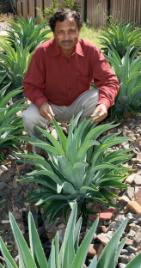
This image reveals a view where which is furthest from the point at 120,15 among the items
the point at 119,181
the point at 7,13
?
the point at 119,181

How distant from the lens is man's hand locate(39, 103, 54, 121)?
4238 mm

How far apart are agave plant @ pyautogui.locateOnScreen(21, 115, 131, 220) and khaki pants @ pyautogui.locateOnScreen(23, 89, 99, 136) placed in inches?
21.8

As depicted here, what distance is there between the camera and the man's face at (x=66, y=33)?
4.31 metres

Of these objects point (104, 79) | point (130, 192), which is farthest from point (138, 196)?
point (104, 79)

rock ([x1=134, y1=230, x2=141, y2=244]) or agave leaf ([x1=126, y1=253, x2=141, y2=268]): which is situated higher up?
agave leaf ([x1=126, y1=253, x2=141, y2=268])

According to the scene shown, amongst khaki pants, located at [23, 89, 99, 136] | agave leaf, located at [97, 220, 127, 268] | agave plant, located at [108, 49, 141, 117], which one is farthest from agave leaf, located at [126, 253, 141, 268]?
agave plant, located at [108, 49, 141, 117]

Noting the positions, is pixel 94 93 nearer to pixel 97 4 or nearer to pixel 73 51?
pixel 73 51

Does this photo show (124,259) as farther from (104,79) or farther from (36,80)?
(36,80)

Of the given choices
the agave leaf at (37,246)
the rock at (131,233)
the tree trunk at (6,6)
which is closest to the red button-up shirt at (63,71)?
the rock at (131,233)

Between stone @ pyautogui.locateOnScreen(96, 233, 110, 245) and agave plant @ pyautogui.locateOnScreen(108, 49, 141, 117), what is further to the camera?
agave plant @ pyautogui.locateOnScreen(108, 49, 141, 117)

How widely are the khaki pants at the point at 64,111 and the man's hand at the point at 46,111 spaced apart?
117 mm

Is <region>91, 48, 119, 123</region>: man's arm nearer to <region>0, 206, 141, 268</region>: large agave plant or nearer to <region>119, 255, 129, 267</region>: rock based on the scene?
<region>119, 255, 129, 267</region>: rock

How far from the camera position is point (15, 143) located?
4.76m

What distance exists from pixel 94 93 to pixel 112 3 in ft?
26.9
